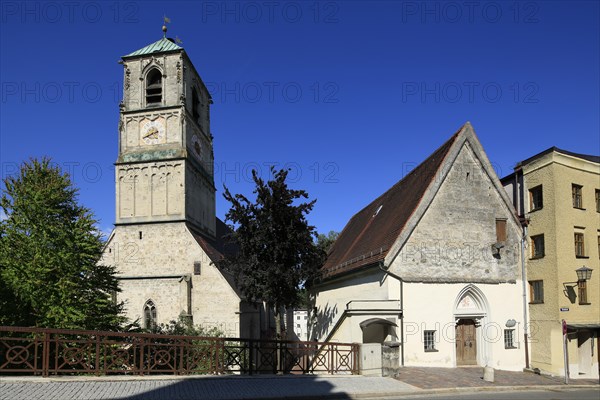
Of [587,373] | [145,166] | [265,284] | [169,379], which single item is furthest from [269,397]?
[145,166]

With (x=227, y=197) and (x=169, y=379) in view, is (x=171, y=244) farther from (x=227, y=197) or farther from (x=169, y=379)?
(x=169, y=379)

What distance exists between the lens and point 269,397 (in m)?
12.1

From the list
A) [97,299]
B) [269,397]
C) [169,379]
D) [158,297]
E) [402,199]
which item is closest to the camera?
[269,397]

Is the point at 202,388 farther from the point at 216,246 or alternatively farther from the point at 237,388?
the point at 216,246

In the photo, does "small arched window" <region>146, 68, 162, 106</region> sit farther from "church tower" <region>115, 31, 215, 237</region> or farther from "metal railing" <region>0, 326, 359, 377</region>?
"metal railing" <region>0, 326, 359, 377</region>

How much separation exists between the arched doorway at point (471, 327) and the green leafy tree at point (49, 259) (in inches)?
596

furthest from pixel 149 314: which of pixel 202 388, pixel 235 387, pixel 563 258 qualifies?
pixel 563 258

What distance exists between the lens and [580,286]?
22.2 m

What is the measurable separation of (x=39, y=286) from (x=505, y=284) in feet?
65.5

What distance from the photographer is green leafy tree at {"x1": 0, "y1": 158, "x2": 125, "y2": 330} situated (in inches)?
703

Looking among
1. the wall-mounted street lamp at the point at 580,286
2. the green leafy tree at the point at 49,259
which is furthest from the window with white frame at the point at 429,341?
the green leafy tree at the point at 49,259

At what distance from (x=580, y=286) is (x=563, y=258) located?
1.55 m

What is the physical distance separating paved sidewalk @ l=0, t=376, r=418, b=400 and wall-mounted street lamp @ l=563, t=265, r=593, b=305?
1073 cm

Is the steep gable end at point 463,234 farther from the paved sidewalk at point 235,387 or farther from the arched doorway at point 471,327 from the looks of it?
the paved sidewalk at point 235,387
